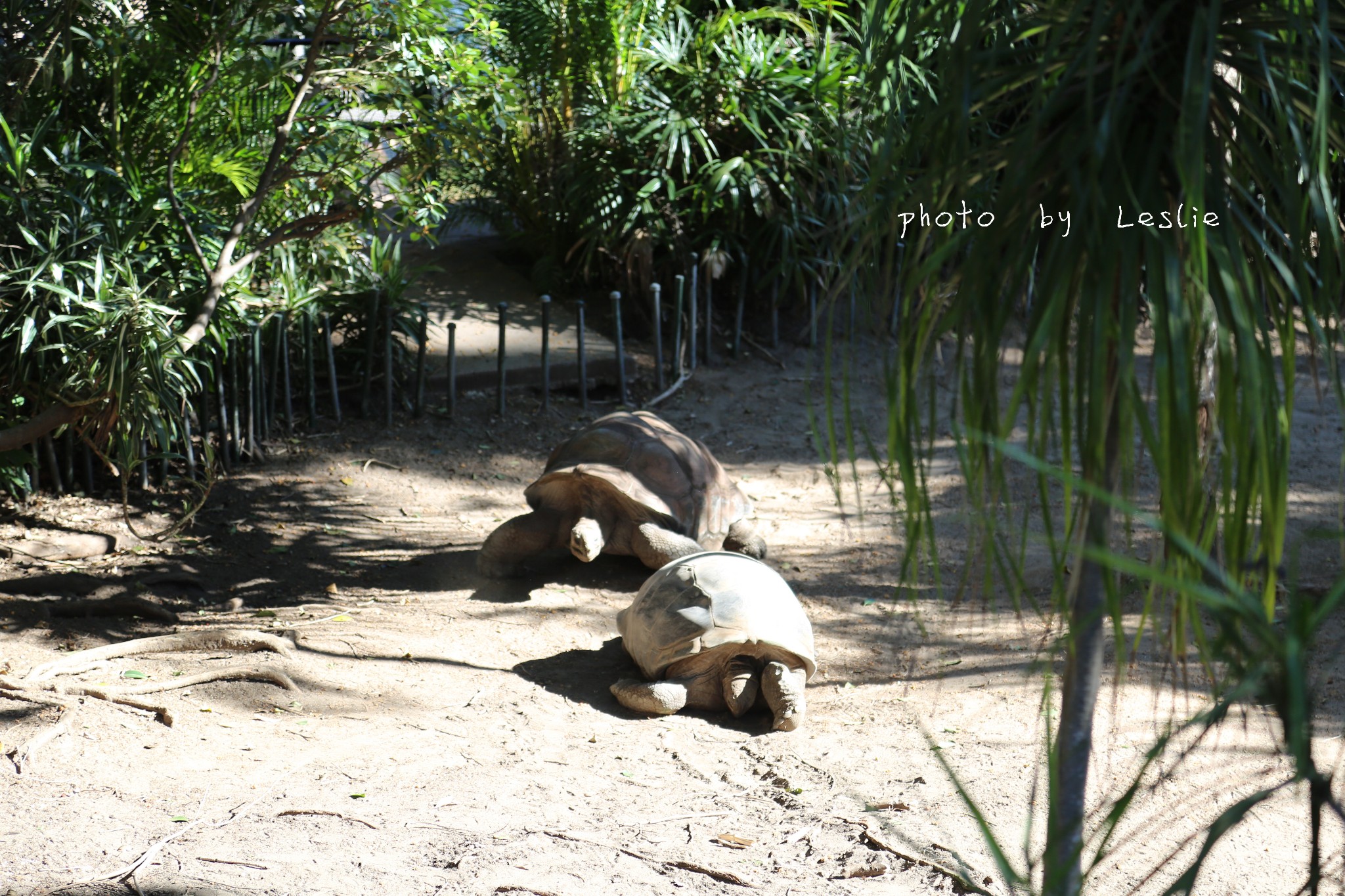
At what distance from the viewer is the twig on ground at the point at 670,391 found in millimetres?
7246

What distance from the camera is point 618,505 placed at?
15.1 ft

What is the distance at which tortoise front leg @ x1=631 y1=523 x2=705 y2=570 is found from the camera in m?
4.49

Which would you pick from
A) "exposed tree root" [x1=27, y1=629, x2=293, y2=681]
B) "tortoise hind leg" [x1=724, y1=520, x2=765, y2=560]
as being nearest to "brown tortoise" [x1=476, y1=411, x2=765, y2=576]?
"tortoise hind leg" [x1=724, y1=520, x2=765, y2=560]

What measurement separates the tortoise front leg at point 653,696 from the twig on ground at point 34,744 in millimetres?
1622

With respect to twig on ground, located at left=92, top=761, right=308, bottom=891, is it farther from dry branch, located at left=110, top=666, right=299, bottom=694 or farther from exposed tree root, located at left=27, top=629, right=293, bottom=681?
exposed tree root, located at left=27, top=629, right=293, bottom=681

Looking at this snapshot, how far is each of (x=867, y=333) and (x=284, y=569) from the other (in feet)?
16.9

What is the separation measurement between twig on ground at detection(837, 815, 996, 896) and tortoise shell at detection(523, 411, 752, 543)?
1.98 meters

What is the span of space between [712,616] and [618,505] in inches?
48.0

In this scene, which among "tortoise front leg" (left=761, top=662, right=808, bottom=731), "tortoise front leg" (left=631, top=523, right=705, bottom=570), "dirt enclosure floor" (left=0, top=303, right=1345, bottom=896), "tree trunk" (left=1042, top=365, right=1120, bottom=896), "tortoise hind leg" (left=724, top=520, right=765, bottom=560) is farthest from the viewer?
"tortoise hind leg" (left=724, top=520, right=765, bottom=560)

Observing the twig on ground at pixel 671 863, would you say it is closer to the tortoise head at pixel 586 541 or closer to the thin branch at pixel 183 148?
the tortoise head at pixel 586 541

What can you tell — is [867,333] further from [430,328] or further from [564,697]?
[564,697]

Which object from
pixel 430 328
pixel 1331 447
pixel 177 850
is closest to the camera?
pixel 177 850

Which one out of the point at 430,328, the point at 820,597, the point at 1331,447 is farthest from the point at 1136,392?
the point at 430,328

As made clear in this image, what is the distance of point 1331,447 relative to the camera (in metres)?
6.33
